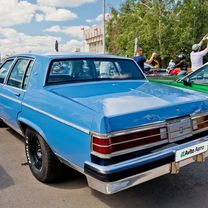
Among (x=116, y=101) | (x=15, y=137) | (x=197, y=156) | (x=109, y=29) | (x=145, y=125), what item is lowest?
(x=15, y=137)

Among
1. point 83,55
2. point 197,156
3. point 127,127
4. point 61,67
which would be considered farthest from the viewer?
point 83,55

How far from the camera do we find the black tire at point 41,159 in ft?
10.8

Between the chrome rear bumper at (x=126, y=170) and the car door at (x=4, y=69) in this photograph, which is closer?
the chrome rear bumper at (x=126, y=170)

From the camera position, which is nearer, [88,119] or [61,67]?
[88,119]

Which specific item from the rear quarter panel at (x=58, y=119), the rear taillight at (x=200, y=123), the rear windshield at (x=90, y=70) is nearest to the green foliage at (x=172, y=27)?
the rear windshield at (x=90, y=70)

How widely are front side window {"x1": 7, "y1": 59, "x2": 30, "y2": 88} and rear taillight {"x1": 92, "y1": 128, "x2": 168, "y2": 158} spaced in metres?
2.01

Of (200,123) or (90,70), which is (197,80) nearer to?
(90,70)

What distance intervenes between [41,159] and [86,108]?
130 cm

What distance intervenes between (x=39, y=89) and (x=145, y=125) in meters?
1.50

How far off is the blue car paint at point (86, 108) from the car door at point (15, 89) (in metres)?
0.14

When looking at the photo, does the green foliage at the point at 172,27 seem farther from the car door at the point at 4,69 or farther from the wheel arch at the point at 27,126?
the wheel arch at the point at 27,126

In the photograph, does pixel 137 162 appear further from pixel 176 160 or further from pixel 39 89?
pixel 39 89

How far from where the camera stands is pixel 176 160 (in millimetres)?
2768

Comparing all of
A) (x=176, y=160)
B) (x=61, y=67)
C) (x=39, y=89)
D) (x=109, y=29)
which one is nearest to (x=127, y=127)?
(x=176, y=160)
